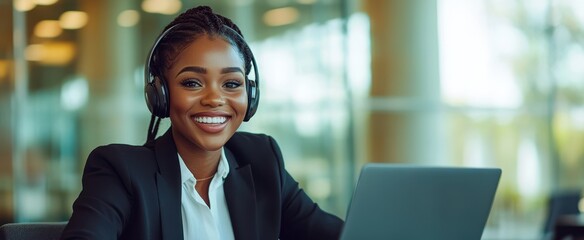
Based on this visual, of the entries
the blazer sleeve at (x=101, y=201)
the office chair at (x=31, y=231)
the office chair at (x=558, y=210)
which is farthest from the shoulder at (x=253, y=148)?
the office chair at (x=558, y=210)

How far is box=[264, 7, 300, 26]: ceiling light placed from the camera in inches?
291

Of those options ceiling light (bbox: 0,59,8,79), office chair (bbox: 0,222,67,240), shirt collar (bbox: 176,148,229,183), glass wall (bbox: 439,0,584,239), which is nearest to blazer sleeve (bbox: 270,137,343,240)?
shirt collar (bbox: 176,148,229,183)

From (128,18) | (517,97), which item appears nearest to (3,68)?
(128,18)

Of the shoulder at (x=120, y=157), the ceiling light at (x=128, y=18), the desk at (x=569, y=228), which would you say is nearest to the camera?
the shoulder at (x=120, y=157)

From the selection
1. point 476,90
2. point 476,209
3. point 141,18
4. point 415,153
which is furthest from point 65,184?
point 476,209

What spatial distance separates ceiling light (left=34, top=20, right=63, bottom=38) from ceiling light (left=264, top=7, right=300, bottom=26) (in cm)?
161

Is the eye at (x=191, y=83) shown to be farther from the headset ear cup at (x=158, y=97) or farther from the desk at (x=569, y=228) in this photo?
the desk at (x=569, y=228)

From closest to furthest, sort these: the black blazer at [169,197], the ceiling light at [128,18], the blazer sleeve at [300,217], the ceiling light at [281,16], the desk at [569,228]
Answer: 1. the black blazer at [169,197]
2. the blazer sleeve at [300,217]
3. the desk at [569,228]
4. the ceiling light at [128,18]
5. the ceiling light at [281,16]

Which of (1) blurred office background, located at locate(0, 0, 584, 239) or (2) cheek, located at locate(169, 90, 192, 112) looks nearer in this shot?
(2) cheek, located at locate(169, 90, 192, 112)

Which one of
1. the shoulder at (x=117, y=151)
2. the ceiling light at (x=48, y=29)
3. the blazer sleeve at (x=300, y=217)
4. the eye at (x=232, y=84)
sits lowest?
the blazer sleeve at (x=300, y=217)

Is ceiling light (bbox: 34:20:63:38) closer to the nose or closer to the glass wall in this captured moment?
the glass wall

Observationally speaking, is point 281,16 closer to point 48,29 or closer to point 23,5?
point 48,29

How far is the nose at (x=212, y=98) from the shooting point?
83.4 inches

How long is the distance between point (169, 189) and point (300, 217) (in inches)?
14.0
